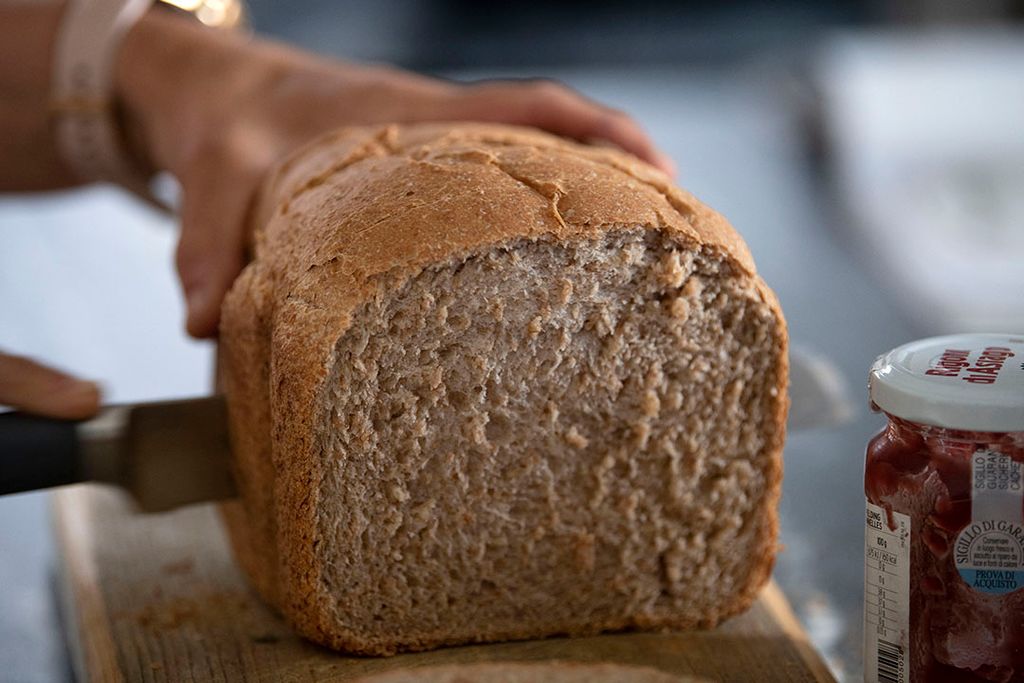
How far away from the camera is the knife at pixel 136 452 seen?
1.41 metres

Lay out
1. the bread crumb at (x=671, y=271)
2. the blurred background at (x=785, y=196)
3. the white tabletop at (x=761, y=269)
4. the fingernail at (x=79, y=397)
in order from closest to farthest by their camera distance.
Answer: the bread crumb at (x=671, y=271), the fingernail at (x=79, y=397), the white tabletop at (x=761, y=269), the blurred background at (x=785, y=196)

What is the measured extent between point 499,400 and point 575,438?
105 millimetres

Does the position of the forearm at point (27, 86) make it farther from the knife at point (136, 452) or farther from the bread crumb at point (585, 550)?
the bread crumb at point (585, 550)

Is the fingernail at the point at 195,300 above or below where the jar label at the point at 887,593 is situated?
above

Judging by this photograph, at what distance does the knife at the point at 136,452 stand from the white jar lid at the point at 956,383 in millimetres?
824

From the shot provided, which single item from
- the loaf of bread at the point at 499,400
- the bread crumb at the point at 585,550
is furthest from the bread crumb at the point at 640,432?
the bread crumb at the point at 585,550

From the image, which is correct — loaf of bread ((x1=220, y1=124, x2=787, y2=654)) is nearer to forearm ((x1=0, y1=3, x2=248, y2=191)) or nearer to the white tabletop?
the white tabletop

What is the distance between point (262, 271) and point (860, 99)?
136 inches

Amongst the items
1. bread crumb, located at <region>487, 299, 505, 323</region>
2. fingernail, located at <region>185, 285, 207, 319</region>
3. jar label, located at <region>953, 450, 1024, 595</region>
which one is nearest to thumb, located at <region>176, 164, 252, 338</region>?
fingernail, located at <region>185, 285, 207, 319</region>

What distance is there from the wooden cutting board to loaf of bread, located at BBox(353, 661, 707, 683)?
174mm

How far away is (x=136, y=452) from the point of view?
4.86 feet

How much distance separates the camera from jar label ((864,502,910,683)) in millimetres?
1188

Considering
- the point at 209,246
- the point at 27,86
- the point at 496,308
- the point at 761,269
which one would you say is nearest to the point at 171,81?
the point at 27,86

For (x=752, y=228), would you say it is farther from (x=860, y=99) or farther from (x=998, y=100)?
(x=998, y=100)
